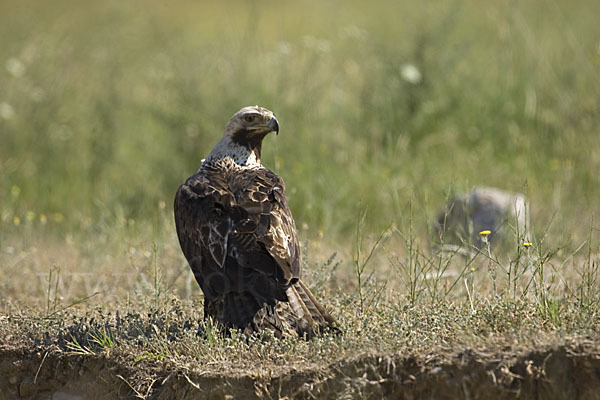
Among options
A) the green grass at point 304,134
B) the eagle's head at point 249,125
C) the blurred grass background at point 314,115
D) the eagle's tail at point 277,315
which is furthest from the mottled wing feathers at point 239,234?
the blurred grass background at point 314,115

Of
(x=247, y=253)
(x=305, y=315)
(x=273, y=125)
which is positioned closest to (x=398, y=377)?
(x=305, y=315)

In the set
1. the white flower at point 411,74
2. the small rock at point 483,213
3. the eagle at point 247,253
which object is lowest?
the eagle at point 247,253

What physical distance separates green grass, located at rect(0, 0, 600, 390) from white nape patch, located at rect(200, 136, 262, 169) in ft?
2.22

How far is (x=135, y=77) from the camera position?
11.1 metres

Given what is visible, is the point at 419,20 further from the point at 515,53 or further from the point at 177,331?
the point at 177,331

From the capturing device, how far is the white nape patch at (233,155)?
5.80 m

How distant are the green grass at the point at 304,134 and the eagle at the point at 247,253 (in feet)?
2.47

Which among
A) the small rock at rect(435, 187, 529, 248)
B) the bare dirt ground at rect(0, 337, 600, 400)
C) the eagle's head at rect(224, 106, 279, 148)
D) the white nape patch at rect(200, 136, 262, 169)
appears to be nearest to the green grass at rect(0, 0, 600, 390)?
the small rock at rect(435, 187, 529, 248)

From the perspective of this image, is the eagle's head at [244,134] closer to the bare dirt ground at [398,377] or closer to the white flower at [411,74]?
the bare dirt ground at [398,377]

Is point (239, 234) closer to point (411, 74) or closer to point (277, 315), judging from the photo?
point (277, 315)

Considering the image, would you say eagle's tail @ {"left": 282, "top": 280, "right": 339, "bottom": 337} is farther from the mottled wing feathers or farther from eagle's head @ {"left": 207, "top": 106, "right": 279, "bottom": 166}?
eagle's head @ {"left": 207, "top": 106, "right": 279, "bottom": 166}

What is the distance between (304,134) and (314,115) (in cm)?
46

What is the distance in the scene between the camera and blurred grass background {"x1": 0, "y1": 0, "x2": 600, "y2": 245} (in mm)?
8508

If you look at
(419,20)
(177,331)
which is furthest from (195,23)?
(177,331)
